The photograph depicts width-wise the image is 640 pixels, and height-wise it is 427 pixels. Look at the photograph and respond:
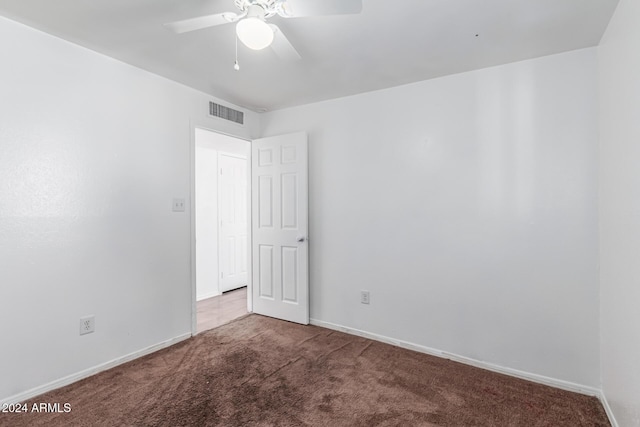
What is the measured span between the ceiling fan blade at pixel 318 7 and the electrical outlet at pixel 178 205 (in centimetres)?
201

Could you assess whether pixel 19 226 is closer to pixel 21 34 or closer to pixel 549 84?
pixel 21 34

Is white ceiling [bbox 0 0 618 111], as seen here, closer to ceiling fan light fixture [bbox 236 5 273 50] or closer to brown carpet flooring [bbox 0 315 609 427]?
ceiling fan light fixture [bbox 236 5 273 50]

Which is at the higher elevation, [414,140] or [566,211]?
[414,140]

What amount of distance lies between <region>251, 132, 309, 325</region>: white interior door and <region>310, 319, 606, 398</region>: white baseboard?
50cm

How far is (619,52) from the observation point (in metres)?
1.74

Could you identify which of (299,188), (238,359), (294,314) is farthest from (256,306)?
(299,188)

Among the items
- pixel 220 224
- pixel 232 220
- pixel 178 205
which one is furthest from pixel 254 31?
pixel 232 220

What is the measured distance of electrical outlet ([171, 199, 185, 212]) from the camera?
291 centimetres

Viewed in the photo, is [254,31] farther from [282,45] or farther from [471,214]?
[471,214]

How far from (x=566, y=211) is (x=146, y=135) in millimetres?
3382

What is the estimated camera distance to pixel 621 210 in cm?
171

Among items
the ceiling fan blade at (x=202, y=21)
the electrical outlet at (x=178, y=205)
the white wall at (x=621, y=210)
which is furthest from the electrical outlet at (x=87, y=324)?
the white wall at (x=621, y=210)

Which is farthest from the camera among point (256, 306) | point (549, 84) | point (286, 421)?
point (256, 306)

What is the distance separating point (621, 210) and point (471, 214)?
97cm
